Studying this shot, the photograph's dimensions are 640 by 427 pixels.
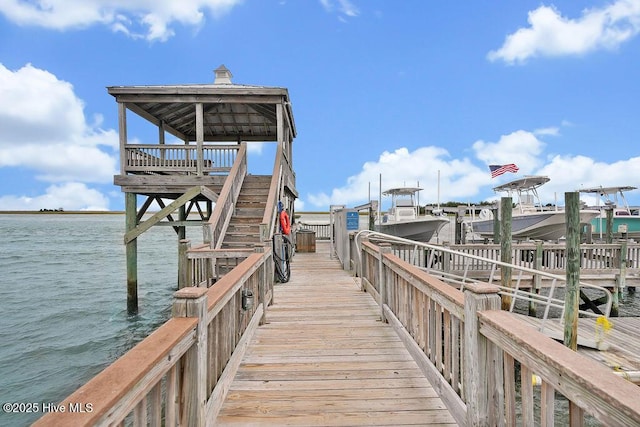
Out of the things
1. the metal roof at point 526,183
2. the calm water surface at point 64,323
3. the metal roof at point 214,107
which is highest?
the metal roof at point 214,107

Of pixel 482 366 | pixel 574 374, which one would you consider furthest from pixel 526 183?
pixel 574 374

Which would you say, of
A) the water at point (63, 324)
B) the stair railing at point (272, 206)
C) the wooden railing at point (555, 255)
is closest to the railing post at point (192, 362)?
the stair railing at point (272, 206)

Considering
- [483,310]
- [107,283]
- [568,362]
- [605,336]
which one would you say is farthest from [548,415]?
[107,283]

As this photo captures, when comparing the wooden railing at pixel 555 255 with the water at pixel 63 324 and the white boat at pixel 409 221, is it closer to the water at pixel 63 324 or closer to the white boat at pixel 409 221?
the white boat at pixel 409 221

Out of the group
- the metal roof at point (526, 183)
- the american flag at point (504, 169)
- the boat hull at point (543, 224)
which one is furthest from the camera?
the metal roof at point (526, 183)

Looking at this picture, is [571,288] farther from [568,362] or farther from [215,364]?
[215,364]

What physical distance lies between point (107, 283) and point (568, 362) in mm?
18010

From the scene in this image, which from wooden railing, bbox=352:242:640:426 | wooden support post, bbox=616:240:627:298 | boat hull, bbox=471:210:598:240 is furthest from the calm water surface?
wooden railing, bbox=352:242:640:426

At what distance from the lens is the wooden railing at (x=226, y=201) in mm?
7650

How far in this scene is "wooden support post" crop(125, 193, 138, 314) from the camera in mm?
10477

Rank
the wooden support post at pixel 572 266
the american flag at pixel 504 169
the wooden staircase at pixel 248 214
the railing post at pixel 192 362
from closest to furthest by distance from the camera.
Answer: the railing post at pixel 192 362
the wooden support post at pixel 572 266
the wooden staircase at pixel 248 214
the american flag at pixel 504 169

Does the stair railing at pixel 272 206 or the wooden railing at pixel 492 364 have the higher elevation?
the stair railing at pixel 272 206

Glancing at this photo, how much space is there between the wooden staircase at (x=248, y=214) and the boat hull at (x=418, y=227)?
7506 millimetres

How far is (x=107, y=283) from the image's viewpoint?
1584cm
